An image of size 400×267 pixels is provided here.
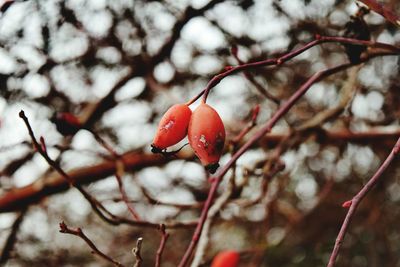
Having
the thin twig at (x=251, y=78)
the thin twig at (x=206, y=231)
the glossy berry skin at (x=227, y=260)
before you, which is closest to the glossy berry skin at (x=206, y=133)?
the thin twig at (x=206, y=231)

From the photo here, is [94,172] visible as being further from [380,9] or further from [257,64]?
[380,9]

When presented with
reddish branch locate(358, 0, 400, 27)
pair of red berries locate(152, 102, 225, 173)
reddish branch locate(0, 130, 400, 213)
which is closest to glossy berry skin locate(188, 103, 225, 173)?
pair of red berries locate(152, 102, 225, 173)

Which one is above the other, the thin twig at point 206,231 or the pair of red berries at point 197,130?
the pair of red berries at point 197,130

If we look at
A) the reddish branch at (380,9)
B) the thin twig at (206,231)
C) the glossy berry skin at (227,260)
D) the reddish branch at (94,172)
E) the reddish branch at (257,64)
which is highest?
the reddish branch at (380,9)

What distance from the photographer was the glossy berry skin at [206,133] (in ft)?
3.55

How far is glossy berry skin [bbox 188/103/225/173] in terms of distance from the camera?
1.08 meters

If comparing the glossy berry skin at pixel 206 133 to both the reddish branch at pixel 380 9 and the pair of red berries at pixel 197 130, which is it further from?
the reddish branch at pixel 380 9

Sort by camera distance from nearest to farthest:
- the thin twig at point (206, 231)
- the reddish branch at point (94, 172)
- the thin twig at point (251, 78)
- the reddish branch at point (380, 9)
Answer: the reddish branch at point (380, 9)
the thin twig at point (206, 231)
the thin twig at point (251, 78)
the reddish branch at point (94, 172)

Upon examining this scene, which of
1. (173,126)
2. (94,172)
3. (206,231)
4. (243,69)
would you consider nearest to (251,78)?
(206,231)

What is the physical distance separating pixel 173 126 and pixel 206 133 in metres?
0.07

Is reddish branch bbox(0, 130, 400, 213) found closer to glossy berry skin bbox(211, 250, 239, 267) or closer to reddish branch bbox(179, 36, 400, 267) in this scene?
glossy berry skin bbox(211, 250, 239, 267)

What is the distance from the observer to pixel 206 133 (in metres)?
1.08

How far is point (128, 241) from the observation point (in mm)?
4777

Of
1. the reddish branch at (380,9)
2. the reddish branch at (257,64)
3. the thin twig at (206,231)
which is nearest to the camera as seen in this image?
Result: the reddish branch at (380,9)
